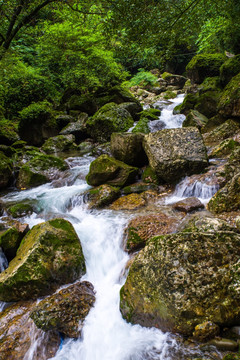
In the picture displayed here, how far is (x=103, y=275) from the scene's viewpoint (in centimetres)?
415

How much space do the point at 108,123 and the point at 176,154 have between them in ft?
23.1

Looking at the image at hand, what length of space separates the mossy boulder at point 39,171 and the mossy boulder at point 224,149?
5.95m

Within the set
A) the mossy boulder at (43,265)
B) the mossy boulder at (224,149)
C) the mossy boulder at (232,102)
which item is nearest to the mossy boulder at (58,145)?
the mossy boulder at (232,102)

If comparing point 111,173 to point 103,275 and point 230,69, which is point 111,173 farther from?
point 230,69

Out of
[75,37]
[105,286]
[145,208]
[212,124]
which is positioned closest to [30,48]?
[75,37]

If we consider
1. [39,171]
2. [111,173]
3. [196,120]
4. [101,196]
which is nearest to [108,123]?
[196,120]

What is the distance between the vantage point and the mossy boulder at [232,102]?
320 inches

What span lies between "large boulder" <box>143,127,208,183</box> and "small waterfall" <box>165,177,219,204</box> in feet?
1.09

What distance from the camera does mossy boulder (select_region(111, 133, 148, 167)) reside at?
7.40 meters

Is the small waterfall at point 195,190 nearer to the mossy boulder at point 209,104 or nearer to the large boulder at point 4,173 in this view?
the large boulder at point 4,173

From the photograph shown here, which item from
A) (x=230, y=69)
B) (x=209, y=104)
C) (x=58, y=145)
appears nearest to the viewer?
(x=230, y=69)

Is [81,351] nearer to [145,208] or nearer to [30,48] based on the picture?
[145,208]

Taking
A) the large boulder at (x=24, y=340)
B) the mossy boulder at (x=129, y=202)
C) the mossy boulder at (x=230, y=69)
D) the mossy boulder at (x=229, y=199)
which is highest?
the mossy boulder at (x=230, y=69)

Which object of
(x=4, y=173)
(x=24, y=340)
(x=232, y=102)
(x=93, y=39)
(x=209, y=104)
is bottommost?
(x=24, y=340)
